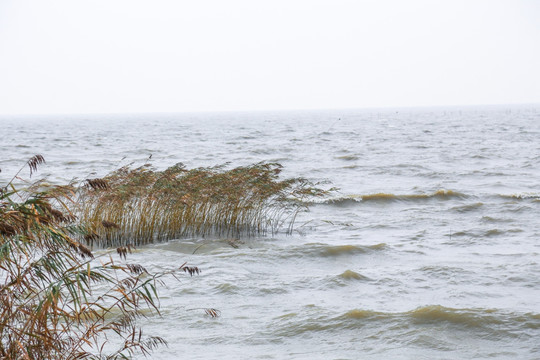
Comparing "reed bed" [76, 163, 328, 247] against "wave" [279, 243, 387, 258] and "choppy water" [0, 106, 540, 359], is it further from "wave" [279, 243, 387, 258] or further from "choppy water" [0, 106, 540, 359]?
"wave" [279, 243, 387, 258]

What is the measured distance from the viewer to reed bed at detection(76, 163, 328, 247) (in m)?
11.7

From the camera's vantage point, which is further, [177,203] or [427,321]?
[177,203]

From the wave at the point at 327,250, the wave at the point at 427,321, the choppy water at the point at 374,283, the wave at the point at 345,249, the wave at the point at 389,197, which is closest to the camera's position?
the choppy water at the point at 374,283

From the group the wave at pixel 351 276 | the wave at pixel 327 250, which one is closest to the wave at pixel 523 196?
the wave at pixel 327 250

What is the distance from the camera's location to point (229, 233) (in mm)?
13414

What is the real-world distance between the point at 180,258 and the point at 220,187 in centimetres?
182

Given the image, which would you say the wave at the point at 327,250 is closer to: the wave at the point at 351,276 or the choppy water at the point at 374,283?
the choppy water at the point at 374,283

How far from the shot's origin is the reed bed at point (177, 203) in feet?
38.4

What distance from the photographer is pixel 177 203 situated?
40.4 ft

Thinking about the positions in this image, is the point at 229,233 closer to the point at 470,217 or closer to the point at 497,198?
the point at 470,217

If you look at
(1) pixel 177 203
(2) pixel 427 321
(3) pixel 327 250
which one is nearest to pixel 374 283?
(2) pixel 427 321

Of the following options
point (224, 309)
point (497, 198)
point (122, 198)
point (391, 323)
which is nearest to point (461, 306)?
point (391, 323)

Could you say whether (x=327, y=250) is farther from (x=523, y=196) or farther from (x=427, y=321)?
(x=523, y=196)

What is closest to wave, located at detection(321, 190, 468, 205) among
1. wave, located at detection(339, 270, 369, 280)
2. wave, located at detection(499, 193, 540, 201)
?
wave, located at detection(499, 193, 540, 201)
